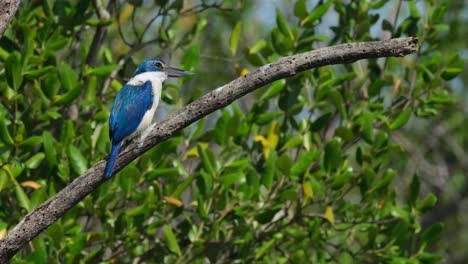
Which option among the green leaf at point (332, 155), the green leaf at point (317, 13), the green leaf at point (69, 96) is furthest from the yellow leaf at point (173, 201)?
the green leaf at point (317, 13)

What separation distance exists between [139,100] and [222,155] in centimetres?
68

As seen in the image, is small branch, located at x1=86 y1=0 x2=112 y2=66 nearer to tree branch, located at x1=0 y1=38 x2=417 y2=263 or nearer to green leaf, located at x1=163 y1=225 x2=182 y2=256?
green leaf, located at x1=163 y1=225 x2=182 y2=256

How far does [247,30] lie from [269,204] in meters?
5.32

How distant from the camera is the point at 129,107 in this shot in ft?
19.4

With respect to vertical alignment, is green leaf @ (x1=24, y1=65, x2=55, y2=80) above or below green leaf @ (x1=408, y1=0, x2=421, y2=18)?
above

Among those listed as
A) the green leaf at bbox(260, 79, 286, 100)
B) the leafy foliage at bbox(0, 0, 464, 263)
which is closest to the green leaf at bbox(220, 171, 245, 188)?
the leafy foliage at bbox(0, 0, 464, 263)

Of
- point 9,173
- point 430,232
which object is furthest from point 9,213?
point 430,232

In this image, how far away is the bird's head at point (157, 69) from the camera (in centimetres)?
615

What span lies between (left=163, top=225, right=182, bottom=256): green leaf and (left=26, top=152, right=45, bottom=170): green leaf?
0.81 m

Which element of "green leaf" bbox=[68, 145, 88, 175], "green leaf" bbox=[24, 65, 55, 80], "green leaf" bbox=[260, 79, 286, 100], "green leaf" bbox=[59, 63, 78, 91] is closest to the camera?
"green leaf" bbox=[68, 145, 88, 175]

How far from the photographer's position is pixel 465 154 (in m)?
11.3

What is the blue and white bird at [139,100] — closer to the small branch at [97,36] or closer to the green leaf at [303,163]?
the small branch at [97,36]

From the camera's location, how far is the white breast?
598cm

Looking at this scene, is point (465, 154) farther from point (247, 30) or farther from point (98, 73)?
point (98, 73)
